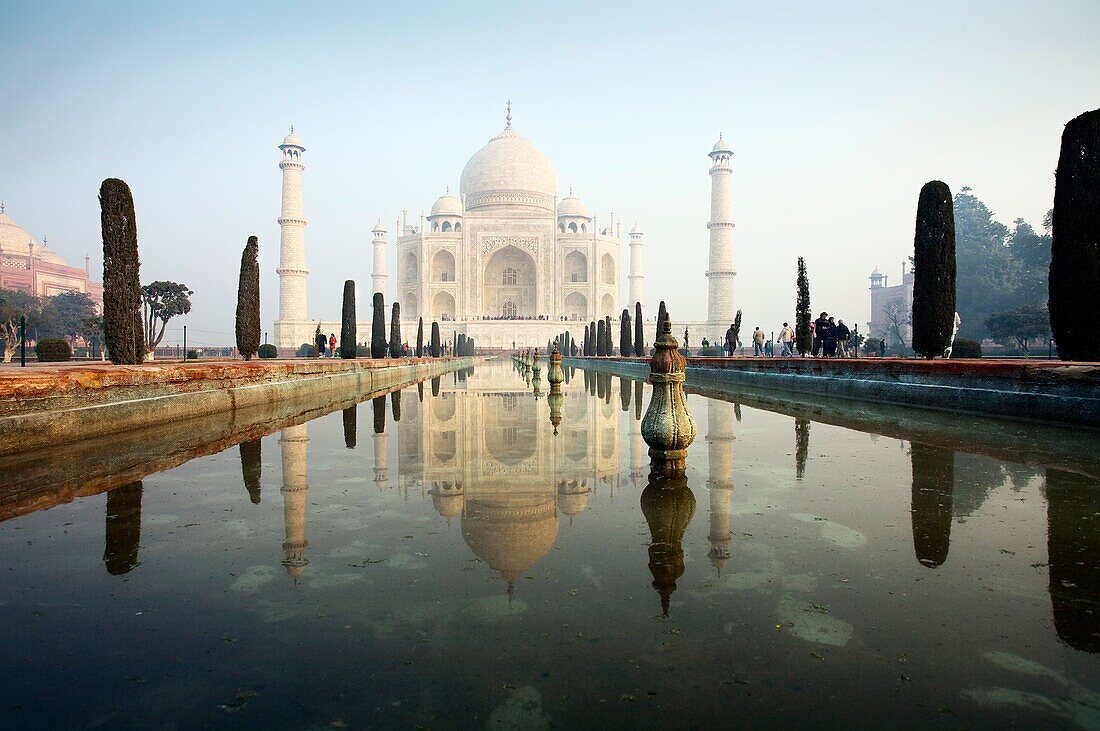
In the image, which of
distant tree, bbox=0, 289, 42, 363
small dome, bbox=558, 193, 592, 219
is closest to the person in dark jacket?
distant tree, bbox=0, 289, 42, 363

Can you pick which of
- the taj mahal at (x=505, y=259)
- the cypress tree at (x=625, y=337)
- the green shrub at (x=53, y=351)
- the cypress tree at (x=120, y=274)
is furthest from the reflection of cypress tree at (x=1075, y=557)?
the taj mahal at (x=505, y=259)

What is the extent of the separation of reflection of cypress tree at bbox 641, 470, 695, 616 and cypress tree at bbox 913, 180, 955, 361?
8.66 m

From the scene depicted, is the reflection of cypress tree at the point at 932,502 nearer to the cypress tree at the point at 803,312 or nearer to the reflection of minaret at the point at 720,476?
the reflection of minaret at the point at 720,476

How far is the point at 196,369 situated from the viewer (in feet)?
18.0

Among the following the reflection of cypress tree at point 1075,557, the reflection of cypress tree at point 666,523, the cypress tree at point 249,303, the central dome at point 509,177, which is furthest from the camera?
the central dome at point 509,177

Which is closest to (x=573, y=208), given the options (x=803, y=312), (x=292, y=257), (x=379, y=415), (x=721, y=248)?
(x=721, y=248)

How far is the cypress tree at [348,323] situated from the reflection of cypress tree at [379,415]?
405 inches

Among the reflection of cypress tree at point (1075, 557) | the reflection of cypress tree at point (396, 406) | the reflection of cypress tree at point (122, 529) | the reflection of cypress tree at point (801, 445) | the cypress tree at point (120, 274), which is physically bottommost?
the reflection of cypress tree at point (396, 406)

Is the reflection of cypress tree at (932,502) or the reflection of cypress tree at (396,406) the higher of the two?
the reflection of cypress tree at (932,502)

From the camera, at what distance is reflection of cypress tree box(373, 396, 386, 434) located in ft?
15.2

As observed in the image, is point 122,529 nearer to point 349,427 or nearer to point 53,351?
point 349,427

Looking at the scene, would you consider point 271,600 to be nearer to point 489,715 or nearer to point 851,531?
point 489,715

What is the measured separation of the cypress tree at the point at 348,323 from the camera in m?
17.7

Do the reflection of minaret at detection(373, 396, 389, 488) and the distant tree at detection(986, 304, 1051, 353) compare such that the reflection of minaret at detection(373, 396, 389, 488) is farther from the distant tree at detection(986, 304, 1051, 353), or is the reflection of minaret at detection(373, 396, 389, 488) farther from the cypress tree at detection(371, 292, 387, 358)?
the distant tree at detection(986, 304, 1051, 353)
